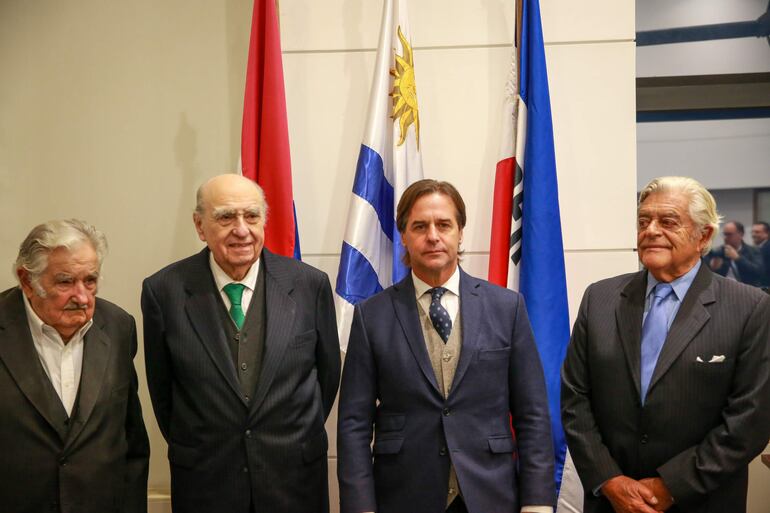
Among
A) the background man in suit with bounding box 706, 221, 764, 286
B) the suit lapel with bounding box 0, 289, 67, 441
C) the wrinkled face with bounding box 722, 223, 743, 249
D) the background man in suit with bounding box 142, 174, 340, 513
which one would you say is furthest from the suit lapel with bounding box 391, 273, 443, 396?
the wrinkled face with bounding box 722, 223, 743, 249

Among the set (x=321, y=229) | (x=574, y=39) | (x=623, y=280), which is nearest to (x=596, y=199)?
(x=574, y=39)

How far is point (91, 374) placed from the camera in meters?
2.33

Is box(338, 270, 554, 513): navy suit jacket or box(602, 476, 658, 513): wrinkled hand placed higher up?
box(338, 270, 554, 513): navy suit jacket

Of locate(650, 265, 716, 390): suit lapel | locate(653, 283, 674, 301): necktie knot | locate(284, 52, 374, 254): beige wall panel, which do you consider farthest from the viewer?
locate(284, 52, 374, 254): beige wall panel

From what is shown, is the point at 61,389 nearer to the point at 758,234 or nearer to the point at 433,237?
the point at 433,237

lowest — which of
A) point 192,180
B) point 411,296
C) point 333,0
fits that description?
point 411,296

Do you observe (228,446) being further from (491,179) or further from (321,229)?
(491,179)

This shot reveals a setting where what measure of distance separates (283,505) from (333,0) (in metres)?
A: 2.35

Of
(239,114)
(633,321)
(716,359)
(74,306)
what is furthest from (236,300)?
(239,114)

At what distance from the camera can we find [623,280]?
8.45 feet

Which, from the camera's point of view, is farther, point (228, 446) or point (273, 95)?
point (273, 95)

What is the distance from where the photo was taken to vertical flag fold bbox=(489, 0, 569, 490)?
3248mm

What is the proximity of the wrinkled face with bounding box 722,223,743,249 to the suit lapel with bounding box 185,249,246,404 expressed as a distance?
11.2ft

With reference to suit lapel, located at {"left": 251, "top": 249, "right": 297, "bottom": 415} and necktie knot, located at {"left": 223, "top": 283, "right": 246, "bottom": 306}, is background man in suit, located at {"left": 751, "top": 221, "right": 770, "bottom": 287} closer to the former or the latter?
suit lapel, located at {"left": 251, "top": 249, "right": 297, "bottom": 415}
